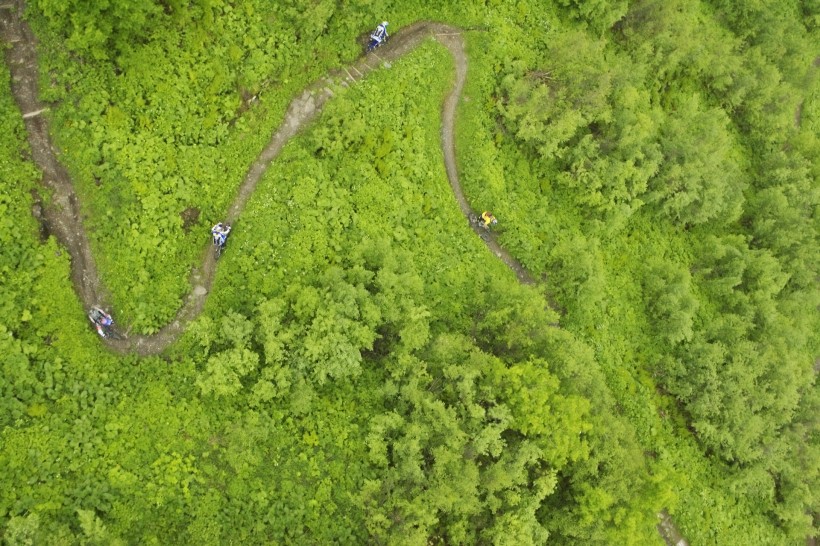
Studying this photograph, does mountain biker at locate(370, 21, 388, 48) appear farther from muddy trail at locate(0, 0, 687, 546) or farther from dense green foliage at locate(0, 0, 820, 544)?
muddy trail at locate(0, 0, 687, 546)

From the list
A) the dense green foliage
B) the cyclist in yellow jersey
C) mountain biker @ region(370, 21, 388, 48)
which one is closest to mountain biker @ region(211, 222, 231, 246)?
the dense green foliage

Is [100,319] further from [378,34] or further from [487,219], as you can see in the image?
[378,34]

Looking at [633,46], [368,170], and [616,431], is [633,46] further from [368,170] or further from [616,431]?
[616,431]

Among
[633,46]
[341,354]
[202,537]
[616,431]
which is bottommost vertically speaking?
[202,537]

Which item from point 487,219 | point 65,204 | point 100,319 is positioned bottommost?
point 100,319

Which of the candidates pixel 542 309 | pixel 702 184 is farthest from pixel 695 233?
pixel 542 309

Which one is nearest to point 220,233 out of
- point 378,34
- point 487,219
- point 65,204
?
point 65,204
